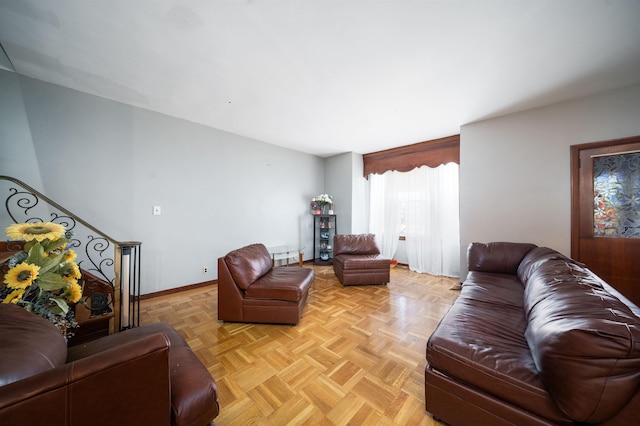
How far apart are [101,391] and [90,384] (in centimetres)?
5

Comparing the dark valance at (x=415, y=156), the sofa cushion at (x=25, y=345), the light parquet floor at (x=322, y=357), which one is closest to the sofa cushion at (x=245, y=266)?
the light parquet floor at (x=322, y=357)

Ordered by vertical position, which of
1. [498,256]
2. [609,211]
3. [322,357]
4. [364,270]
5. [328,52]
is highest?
[328,52]

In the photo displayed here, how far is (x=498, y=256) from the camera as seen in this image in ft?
8.84

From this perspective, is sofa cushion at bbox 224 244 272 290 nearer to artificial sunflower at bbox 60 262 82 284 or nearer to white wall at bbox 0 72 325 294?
artificial sunflower at bbox 60 262 82 284

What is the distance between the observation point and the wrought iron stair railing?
2.08m

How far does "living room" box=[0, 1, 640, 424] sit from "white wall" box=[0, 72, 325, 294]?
0.01 m

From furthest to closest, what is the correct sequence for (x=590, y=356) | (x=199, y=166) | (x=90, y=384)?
(x=199, y=166)
(x=590, y=356)
(x=90, y=384)

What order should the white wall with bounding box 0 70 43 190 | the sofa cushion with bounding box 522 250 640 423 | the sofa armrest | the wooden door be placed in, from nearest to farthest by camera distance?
the sofa armrest
the sofa cushion with bounding box 522 250 640 423
the white wall with bounding box 0 70 43 190
the wooden door

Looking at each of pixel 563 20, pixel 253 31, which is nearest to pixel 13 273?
pixel 253 31

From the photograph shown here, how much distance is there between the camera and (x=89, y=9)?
154 centimetres

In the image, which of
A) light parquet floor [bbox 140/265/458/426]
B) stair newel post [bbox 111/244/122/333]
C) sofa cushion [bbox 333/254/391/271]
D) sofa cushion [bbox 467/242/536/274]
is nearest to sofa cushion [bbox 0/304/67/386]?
A: light parquet floor [bbox 140/265/458/426]

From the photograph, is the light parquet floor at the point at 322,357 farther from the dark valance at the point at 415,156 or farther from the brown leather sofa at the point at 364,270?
the dark valance at the point at 415,156

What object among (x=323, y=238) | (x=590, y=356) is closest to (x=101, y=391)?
(x=590, y=356)

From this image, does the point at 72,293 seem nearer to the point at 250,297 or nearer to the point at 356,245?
the point at 250,297
